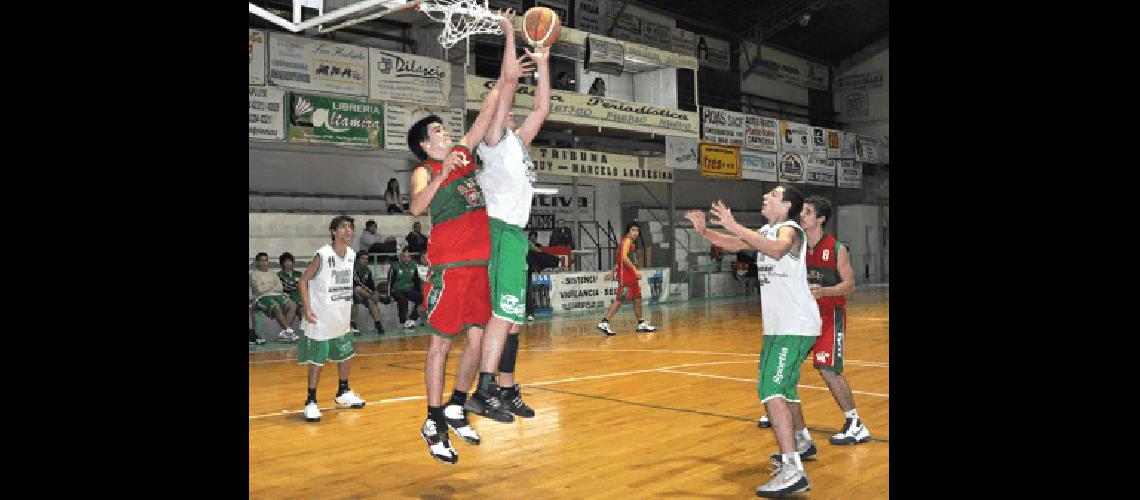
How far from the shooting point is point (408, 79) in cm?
1470

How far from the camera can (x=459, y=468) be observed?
4922mm

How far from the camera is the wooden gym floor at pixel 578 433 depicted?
14.8 ft

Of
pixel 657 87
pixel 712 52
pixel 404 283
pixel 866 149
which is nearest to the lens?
pixel 404 283

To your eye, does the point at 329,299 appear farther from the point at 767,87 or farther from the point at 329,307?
the point at 767,87

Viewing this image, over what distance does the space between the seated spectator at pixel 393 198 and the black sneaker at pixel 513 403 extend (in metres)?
11.5

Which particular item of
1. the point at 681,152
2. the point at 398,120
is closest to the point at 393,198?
the point at 398,120

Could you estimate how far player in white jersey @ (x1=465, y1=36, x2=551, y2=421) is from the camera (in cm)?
422

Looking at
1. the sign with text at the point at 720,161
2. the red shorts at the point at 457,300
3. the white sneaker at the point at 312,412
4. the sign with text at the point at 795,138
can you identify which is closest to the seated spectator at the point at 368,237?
the white sneaker at the point at 312,412

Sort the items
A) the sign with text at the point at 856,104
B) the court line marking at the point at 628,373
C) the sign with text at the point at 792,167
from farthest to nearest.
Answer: the sign with text at the point at 856,104, the sign with text at the point at 792,167, the court line marking at the point at 628,373

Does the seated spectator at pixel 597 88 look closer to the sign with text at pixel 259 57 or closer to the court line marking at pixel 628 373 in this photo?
the sign with text at pixel 259 57

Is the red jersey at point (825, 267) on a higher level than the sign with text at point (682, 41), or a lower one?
lower

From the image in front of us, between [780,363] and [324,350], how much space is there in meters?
3.88

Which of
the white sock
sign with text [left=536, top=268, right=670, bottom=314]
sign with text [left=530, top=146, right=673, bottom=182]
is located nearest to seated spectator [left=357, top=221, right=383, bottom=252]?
sign with text [left=536, top=268, right=670, bottom=314]
